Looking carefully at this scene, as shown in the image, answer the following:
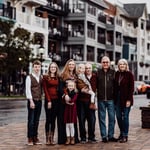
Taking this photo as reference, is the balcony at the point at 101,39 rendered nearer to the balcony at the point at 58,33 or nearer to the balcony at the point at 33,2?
the balcony at the point at 58,33

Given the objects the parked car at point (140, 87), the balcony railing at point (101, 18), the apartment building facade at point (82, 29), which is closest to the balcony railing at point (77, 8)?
the apartment building facade at point (82, 29)

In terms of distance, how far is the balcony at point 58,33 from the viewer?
6250 cm

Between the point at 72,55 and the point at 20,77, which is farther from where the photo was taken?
the point at 72,55

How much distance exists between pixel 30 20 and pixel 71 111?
40.4m

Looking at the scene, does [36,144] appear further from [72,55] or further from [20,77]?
[72,55]

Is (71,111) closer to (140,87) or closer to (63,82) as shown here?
(63,82)

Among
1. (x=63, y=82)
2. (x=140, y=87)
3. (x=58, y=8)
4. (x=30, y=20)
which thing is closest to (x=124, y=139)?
(x=63, y=82)

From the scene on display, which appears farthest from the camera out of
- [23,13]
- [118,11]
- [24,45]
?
[118,11]

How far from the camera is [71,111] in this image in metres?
12.5

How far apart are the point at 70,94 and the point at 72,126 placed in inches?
28.0

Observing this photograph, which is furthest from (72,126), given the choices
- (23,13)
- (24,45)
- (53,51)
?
(53,51)

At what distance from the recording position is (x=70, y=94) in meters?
12.5

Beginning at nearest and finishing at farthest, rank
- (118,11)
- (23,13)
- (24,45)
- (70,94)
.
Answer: (70,94)
(24,45)
(23,13)
(118,11)

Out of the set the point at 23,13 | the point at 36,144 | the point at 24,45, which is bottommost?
the point at 36,144
